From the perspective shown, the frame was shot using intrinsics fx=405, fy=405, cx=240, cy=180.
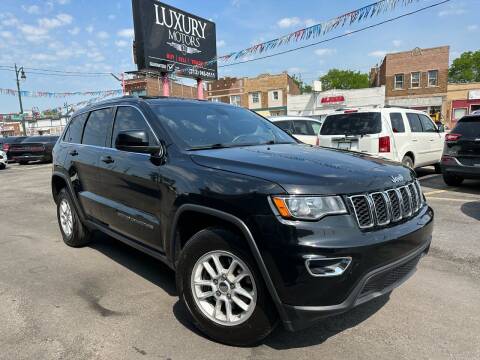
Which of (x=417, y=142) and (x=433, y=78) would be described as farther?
(x=433, y=78)

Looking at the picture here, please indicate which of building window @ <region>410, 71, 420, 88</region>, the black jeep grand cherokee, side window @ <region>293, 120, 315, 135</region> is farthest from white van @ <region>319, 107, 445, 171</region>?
building window @ <region>410, 71, 420, 88</region>

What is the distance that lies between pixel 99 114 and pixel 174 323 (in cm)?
262

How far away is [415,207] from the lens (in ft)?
9.93

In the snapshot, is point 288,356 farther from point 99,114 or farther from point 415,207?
point 99,114

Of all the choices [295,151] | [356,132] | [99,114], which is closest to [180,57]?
[356,132]

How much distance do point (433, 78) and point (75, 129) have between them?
38.3 meters

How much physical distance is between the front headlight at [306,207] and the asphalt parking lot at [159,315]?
3.34 feet

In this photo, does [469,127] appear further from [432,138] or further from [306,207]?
[306,207]

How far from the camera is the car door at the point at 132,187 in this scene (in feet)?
11.2

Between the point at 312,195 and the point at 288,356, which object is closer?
the point at 312,195

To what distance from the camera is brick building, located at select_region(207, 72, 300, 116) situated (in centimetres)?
4378

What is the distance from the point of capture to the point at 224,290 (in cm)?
280

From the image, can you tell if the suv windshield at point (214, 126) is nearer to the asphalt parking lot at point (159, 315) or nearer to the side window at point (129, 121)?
the side window at point (129, 121)

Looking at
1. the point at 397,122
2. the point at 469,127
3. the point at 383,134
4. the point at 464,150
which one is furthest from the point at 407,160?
the point at 469,127
